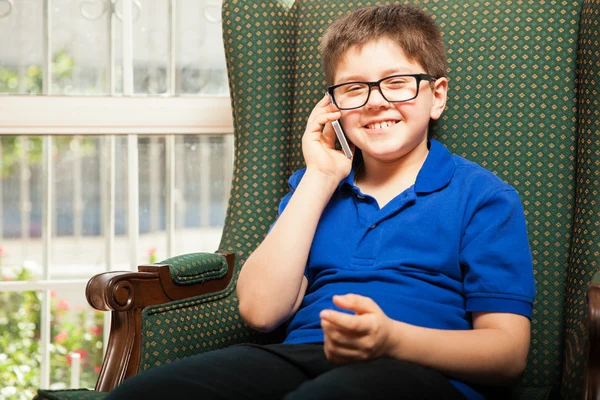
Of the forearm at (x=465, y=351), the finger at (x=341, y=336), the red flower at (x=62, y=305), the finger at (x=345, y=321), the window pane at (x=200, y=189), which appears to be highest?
the window pane at (x=200, y=189)

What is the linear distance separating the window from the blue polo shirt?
1.02 metres

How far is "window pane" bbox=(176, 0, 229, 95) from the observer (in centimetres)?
253

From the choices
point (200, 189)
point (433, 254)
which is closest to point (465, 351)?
point (433, 254)

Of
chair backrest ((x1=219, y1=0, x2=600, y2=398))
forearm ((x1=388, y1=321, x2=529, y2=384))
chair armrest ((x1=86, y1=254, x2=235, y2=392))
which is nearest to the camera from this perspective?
forearm ((x1=388, y1=321, x2=529, y2=384))

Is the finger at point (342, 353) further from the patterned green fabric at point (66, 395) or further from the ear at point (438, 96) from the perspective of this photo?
the ear at point (438, 96)

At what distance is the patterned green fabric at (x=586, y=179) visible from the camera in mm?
1676

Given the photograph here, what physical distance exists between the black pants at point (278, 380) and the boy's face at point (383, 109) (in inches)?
19.3

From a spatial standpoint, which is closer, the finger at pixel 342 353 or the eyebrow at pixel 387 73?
the finger at pixel 342 353

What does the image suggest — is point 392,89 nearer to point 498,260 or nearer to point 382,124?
point 382,124

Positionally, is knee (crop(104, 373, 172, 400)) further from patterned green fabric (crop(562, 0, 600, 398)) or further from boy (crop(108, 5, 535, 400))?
patterned green fabric (crop(562, 0, 600, 398))

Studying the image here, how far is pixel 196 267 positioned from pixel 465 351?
728mm

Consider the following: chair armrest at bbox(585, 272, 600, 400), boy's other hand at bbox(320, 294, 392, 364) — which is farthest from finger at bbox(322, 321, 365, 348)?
chair armrest at bbox(585, 272, 600, 400)

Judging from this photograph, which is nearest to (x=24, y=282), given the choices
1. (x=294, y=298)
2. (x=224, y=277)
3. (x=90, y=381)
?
(x=90, y=381)

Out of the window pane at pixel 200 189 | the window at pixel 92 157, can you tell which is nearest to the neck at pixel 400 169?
the window at pixel 92 157
